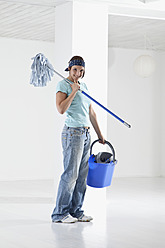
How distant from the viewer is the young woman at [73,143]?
4.20 metres

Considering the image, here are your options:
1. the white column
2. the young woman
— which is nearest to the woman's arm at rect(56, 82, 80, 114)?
the young woman

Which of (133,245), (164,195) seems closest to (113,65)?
(164,195)

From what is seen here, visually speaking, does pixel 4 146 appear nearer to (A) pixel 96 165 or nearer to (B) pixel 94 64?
(B) pixel 94 64

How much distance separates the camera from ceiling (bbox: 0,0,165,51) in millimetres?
5504

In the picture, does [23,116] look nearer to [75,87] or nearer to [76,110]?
[76,110]

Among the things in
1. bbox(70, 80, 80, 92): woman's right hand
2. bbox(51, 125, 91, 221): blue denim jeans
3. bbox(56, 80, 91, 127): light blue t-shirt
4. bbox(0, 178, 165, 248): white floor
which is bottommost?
bbox(0, 178, 165, 248): white floor

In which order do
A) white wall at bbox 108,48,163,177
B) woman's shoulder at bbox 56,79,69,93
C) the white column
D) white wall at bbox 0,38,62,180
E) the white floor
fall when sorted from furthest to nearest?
white wall at bbox 108,48,163,177, white wall at bbox 0,38,62,180, the white column, woman's shoulder at bbox 56,79,69,93, the white floor

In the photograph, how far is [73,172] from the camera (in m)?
4.22

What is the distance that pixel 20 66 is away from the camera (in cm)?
851

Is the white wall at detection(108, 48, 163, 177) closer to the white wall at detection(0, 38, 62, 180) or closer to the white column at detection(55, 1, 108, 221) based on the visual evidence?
the white wall at detection(0, 38, 62, 180)

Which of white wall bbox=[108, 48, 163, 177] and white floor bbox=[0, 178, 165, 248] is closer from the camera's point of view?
white floor bbox=[0, 178, 165, 248]

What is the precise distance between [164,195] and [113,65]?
11.0ft

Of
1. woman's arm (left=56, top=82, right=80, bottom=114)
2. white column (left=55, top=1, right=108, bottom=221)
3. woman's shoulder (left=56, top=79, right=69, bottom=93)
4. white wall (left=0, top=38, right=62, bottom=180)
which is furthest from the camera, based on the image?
white wall (left=0, top=38, right=62, bottom=180)

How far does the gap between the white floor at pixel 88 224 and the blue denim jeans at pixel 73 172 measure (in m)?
0.18
